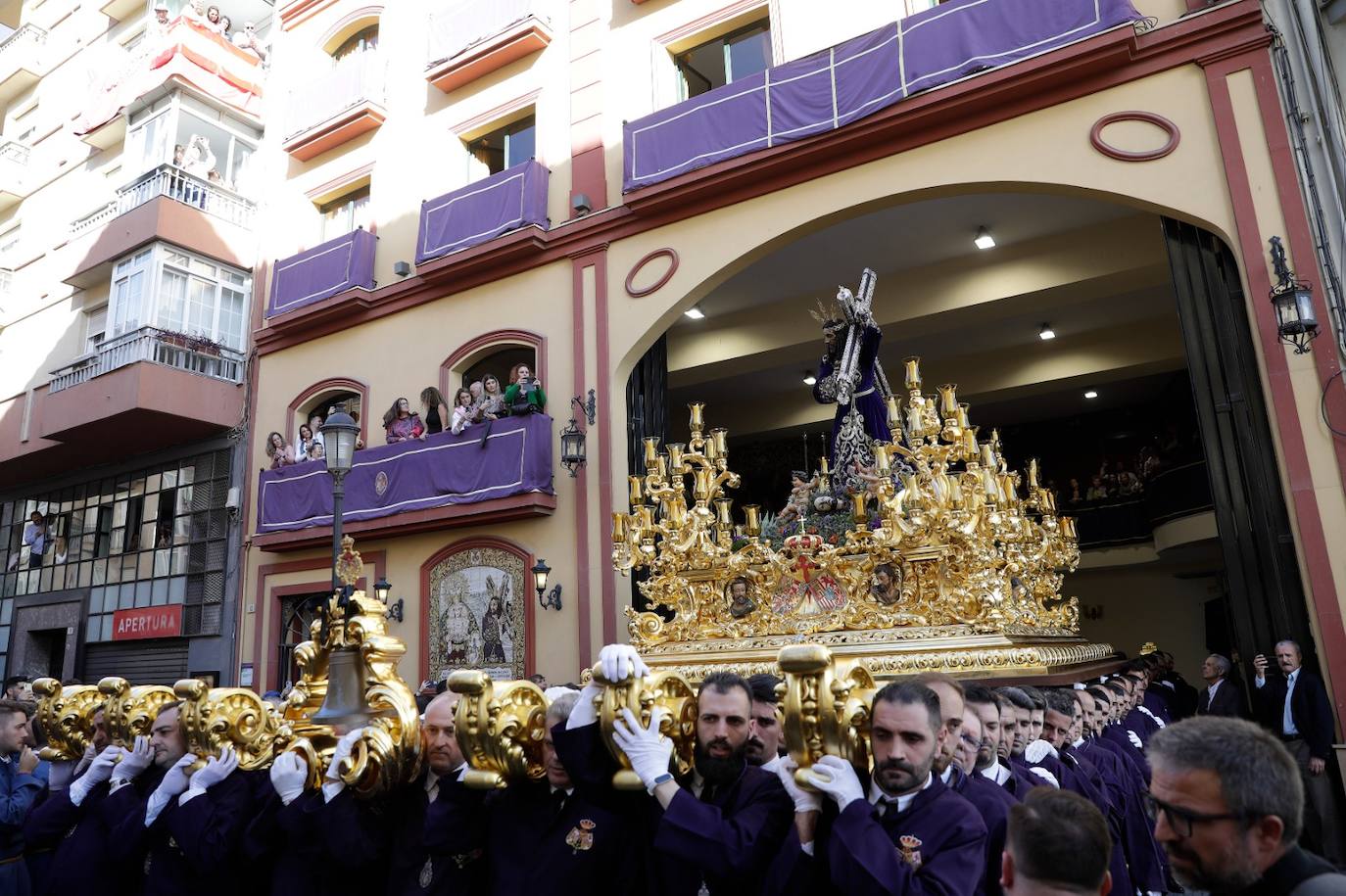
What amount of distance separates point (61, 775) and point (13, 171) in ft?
65.7

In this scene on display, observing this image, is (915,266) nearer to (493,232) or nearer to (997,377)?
(997,377)

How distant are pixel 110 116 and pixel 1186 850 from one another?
20615mm

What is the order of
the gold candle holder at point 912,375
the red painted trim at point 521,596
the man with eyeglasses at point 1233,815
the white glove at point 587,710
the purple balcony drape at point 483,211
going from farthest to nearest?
1. the purple balcony drape at point 483,211
2. the red painted trim at point 521,596
3. the gold candle holder at point 912,375
4. the white glove at point 587,710
5. the man with eyeglasses at point 1233,815

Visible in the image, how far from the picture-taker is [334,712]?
381 centimetres

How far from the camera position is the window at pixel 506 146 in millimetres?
13914

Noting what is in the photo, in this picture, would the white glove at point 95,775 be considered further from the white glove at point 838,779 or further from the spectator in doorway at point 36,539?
the spectator in doorway at point 36,539

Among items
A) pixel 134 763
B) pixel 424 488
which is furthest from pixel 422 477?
pixel 134 763

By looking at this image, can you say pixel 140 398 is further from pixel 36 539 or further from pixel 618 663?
pixel 618 663

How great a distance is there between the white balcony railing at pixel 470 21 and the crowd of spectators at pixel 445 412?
192 inches

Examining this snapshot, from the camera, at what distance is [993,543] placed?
689cm

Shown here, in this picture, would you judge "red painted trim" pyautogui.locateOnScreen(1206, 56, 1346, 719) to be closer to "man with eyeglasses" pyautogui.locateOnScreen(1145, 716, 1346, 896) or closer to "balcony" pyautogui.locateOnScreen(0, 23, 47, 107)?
"man with eyeglasses" pyautogui.locateOnScreen(1145, 716, 1346, 896)

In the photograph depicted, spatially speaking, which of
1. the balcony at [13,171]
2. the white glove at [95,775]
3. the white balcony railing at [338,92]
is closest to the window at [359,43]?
the white balcony railing at [338,92]

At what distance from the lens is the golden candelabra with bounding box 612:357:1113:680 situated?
6.49 m

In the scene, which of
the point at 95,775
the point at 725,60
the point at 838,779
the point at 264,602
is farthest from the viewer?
the point at 264,602
